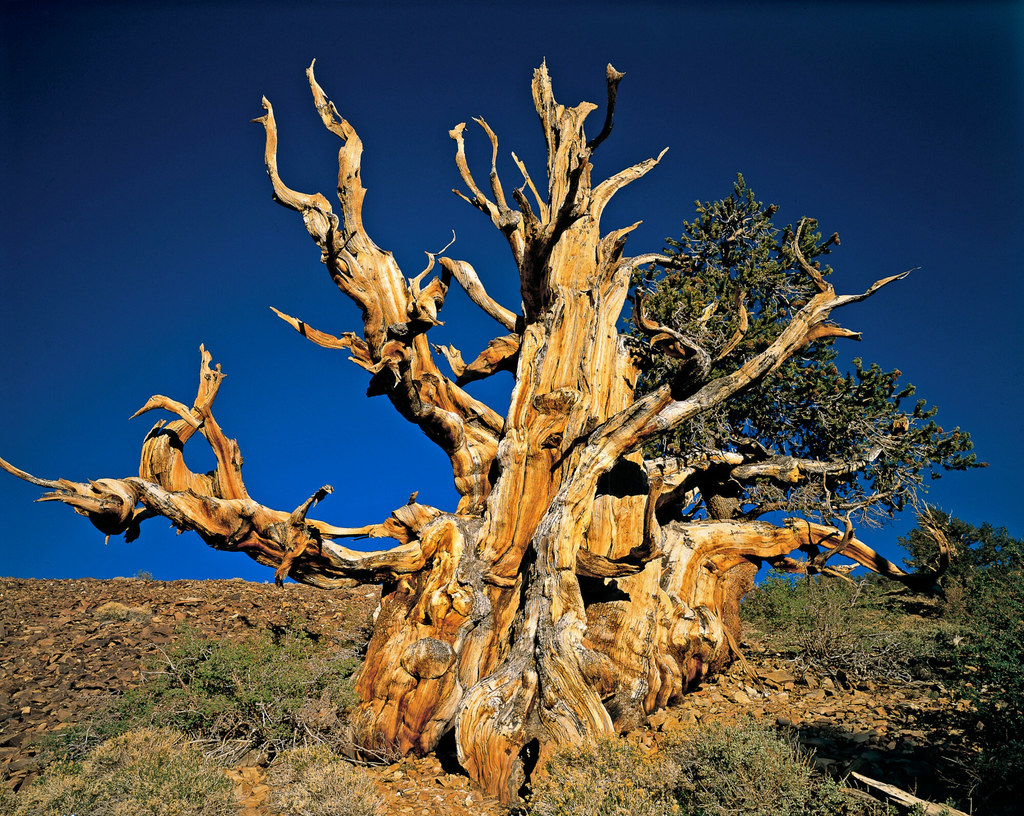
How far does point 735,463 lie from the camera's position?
9.06m

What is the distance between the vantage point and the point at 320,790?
431 centimetres

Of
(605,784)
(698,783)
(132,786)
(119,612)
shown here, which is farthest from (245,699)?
(119,612)

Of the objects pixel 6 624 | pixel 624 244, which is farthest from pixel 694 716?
pixel 6 624

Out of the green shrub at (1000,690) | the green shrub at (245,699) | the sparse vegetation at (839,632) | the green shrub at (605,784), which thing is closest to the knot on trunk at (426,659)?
the green shrub at (245,699)

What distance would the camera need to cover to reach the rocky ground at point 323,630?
5.11m

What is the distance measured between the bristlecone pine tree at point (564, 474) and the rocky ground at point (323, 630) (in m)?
0.52

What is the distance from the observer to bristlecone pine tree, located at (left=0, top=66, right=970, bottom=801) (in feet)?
20.1

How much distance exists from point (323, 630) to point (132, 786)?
5487 millimetres

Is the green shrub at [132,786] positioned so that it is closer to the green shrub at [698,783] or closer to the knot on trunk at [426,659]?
the knot on trunk at [426,659]

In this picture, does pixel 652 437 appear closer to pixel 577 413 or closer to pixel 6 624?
pixel 577 413

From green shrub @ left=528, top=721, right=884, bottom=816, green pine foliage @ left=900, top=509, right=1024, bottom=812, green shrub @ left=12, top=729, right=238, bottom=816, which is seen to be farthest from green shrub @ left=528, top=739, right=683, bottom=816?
green shrub @ left=12, top=729, right=238, bottom=816

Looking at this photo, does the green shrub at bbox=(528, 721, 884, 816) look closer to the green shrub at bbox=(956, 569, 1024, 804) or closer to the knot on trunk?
the green shrub at bbox=(956, 569, 1024, 804)

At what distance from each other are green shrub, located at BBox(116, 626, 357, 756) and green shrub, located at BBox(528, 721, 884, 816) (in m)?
2.57

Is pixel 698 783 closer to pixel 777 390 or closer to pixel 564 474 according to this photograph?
pixel 564 474
